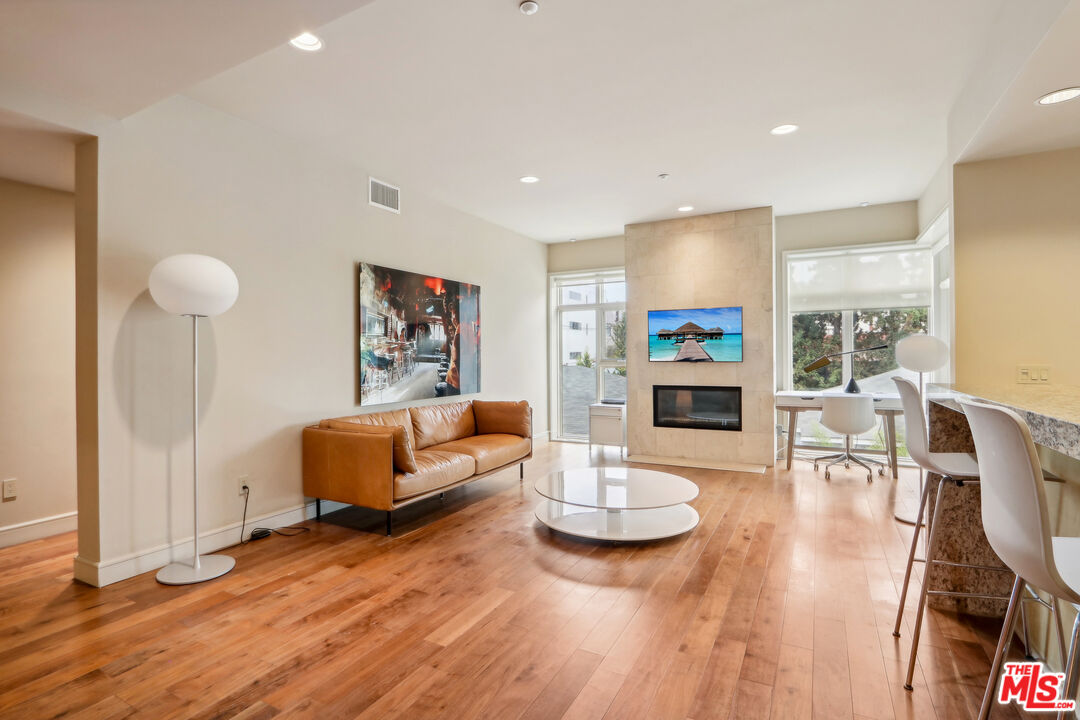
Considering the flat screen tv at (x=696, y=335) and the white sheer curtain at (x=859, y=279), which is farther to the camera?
the flat screen tv at (x=696, y=335)

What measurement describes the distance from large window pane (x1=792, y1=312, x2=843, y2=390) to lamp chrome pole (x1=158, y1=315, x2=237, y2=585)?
5.78m

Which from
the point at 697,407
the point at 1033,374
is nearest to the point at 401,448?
the point at 697,407

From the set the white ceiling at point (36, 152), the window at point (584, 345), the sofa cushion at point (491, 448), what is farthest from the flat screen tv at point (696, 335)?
the white ceiling at point (36, 152)

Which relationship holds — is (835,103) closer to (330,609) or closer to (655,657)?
(655,657)

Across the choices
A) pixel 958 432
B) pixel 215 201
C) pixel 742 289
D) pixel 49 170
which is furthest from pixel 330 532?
pixel 742 289

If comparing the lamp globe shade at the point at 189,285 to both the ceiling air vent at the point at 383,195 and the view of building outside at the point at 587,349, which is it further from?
the view of building outside at the point at 587,349

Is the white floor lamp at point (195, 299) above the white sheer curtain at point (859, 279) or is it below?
below

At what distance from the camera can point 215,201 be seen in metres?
3.29

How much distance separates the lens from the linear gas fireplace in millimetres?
5750

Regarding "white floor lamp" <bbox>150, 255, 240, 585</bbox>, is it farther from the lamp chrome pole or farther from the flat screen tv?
the flat screen tv

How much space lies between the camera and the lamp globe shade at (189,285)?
2678 millimetres

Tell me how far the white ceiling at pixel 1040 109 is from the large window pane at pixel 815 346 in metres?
3.10

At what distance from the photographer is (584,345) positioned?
24.0 feet

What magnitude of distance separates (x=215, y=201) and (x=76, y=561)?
2.19 meters
